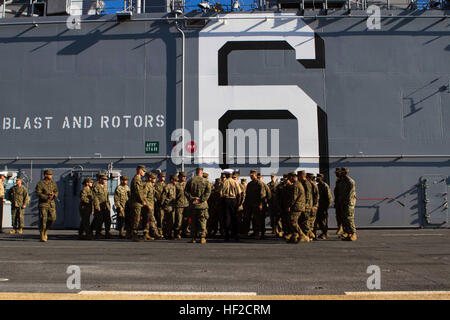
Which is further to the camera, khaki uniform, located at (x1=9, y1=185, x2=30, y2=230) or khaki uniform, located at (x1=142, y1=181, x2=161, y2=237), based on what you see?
khaki uniform, located at (x1=9, y1=185, x2=30, y2=230)

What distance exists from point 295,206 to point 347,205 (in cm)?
159

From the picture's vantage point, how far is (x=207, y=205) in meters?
10.1

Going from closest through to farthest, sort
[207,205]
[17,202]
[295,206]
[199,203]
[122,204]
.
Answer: [295,206] < [199,203] < [207,205] < [122,204] < [17,202]

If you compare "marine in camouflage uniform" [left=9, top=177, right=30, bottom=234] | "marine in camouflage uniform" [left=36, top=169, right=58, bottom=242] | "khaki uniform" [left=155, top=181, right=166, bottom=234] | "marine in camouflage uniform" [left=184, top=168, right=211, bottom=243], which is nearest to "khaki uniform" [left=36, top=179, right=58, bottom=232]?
"marine in camouflage uniform" [left=36, top=169, right=58, bottom=242]

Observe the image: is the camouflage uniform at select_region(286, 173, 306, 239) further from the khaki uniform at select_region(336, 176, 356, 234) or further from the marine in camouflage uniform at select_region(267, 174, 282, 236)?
the marine in camouflage uniform at select_region(267, 174, 282, 236)

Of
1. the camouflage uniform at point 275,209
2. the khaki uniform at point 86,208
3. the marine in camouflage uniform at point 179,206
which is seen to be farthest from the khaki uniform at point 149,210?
the camouflage uniform at point 275,209

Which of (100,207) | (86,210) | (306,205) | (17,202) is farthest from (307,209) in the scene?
(17,202)

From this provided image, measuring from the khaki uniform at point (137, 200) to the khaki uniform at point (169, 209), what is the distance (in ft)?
3.05

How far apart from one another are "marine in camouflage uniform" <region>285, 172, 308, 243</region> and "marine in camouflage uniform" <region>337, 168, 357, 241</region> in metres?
1.32

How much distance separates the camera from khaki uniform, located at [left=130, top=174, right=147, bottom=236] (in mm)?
10180

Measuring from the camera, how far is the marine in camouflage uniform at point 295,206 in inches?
377

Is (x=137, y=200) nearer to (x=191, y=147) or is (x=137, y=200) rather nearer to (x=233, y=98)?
(x=191, y=147)

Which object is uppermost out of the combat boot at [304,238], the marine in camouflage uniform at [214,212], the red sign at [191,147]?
the red sign at [191,147]

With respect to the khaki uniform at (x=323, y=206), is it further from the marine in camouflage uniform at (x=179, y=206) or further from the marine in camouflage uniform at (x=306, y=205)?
the marine in camouflage uniform at (x=179, y=206)
